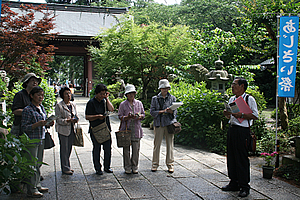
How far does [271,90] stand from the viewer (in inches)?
810

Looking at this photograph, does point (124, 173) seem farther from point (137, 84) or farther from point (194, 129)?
A: point (137, 84)

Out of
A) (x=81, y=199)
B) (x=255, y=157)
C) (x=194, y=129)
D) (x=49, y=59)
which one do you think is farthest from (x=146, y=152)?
(x=49, y=59)

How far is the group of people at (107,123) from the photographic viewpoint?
4094 millimetres

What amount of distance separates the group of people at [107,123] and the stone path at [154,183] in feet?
0.67

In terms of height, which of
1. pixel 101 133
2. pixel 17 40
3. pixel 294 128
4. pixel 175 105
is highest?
pixel 17 40

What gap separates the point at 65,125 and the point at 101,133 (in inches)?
25.9

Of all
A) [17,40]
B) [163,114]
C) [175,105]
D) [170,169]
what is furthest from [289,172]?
[17,40]

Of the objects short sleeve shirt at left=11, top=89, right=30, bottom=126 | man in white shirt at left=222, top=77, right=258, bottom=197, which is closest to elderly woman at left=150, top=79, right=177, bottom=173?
man in white shirt at left=222, top=77, right=258, bottom=197

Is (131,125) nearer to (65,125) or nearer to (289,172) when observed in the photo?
(65,125)

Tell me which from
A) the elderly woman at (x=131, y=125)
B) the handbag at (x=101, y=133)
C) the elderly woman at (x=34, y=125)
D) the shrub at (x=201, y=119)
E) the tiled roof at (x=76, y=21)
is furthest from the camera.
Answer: the tiled roof at (x=76, y=21)

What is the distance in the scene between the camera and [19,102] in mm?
4199

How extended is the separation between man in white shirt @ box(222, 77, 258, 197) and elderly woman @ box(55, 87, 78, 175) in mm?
2709

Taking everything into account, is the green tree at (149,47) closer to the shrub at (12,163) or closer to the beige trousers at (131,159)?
the beige trousers at (131,159)

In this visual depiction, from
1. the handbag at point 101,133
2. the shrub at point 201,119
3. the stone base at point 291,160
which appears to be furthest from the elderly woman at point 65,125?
the stone base at point 291,160
